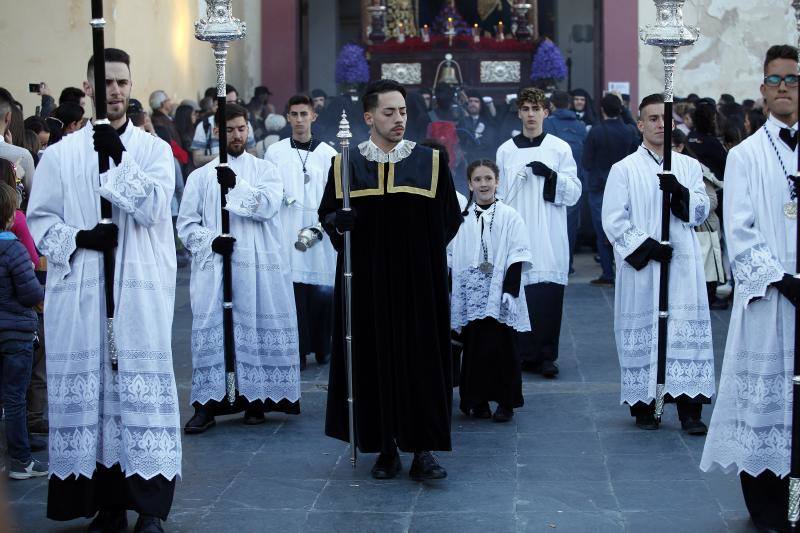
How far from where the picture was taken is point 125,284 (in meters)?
5.97

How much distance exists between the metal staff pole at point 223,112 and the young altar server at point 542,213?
250 centimetres

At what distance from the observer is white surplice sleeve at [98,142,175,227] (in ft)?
19.1

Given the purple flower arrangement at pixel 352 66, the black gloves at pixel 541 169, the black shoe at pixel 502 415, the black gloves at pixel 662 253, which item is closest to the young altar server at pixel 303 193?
the black gloves at pixel 541 169

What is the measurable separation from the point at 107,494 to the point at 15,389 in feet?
4.05

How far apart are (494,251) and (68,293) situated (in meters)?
3.28

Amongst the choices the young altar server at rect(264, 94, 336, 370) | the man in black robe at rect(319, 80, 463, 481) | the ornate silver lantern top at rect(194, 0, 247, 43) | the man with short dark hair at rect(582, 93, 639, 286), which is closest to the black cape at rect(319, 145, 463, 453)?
the man in black robe at rect(319, 80, 463, 481)

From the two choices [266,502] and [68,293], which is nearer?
[68,293]

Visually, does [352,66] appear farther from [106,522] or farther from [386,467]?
[106,522]

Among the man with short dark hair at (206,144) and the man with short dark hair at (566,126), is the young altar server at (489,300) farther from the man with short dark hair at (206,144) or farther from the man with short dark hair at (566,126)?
the man with short dark hair at (566,126)

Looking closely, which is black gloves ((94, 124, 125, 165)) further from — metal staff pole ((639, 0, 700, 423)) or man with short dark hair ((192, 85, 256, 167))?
man with short dark hair ((192, 85, 256, 167))

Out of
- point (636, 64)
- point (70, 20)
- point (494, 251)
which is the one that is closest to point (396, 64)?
point (636, 64)

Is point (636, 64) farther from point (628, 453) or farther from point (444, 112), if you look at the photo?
point (628, 453)

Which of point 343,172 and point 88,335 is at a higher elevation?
point 343,172

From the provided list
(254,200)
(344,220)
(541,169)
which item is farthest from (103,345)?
(541,169)
